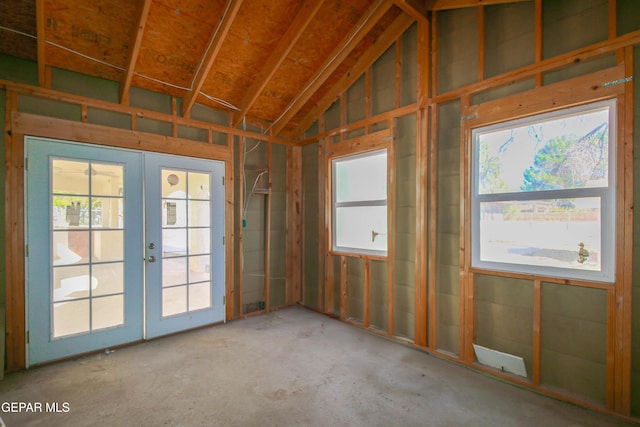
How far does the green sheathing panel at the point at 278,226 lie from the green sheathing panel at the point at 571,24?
3528 millimetres

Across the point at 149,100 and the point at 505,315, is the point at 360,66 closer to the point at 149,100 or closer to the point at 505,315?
the point at 149,100

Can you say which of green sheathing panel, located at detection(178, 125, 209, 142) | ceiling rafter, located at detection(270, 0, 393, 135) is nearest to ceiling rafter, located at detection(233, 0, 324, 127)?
green sheathing panel, located at detection(178, 125, 209, 142)

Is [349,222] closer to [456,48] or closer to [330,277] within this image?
[330,277]

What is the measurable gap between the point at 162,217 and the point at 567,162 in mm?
4176

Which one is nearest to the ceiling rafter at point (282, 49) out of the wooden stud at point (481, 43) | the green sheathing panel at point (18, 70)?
the wooden stud at point (481, 43)

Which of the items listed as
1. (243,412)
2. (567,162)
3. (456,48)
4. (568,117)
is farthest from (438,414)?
(456,48)

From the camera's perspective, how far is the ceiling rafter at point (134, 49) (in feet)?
8.57

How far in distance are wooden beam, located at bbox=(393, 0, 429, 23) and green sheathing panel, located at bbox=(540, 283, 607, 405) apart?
294cm

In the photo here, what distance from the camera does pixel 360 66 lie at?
400 cm

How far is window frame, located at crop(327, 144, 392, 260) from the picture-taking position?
374cm

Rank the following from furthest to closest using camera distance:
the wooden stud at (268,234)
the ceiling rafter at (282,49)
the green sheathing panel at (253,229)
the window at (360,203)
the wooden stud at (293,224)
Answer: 1. the wooden stud at (293,224)
2. the wooden stud at (268,234)
3. the green sheathing panel at (253,229)
4. the window at (360,203)
5. the ceiling rafter at (282,49)

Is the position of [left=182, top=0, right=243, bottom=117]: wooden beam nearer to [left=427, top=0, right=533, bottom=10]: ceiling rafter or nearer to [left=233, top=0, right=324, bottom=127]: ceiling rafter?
[left=233, top=0, right=324, bottom=127]: ceiling rafter

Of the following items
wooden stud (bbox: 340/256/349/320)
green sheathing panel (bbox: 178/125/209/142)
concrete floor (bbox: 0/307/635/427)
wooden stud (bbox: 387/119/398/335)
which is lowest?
concrete floor (bbox: 0/307/635/427)

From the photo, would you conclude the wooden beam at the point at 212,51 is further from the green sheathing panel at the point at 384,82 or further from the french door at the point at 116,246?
the green sheathing panel at the point at 384,82
